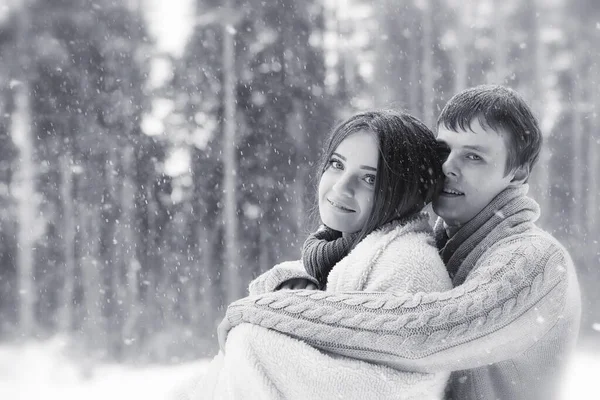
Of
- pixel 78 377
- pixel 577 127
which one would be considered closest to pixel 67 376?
pixel 78 377

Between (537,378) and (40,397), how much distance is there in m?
4.19

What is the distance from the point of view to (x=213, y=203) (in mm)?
5148

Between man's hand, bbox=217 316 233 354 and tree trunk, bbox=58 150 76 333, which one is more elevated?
tree trunk, bbox=58 150 76 333

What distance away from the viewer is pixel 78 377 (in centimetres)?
480

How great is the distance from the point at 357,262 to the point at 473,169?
0.29 metres

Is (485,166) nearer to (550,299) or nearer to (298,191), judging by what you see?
(550,299)

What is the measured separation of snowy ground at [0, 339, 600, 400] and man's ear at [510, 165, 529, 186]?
3268 mm

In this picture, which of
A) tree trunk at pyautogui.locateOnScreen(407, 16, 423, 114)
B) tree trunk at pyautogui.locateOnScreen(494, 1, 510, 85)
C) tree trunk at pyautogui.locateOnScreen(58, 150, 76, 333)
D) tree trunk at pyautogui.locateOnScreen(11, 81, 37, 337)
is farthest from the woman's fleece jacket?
tree trunk at pyautogui.locateOnScreen(494, 1, 510, 85)

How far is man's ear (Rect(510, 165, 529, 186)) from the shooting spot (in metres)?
1.11

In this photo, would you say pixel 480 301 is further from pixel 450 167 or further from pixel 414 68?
pixel 414 68

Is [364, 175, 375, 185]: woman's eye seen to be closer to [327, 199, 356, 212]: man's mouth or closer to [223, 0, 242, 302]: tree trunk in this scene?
[327, 199, 356, 212]: man's mouth

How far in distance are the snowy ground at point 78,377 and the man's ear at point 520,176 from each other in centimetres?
327

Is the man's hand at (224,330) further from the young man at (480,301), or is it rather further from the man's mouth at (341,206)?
the man's mouth at (341,206)

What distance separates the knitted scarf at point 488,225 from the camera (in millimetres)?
1021
